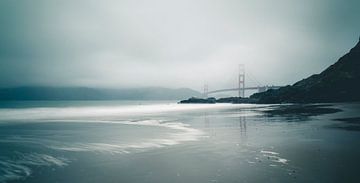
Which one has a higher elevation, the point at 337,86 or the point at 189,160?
the point at 337,86

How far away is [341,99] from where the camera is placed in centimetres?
11975

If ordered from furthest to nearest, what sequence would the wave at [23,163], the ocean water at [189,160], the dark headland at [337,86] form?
the dark headland at [337,86] < the wave at [23,163] < the ocean water at [189,160]

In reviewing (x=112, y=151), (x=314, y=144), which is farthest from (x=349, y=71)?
(x=112, y=151)

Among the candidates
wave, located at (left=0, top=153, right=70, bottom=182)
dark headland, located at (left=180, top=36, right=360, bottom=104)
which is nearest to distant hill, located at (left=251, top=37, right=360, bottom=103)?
dark headland, located at (left=180, top=36, right=360, bottom=104)

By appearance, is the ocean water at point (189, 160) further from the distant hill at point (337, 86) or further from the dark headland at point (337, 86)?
Result: the distant hill at point (337, 86)

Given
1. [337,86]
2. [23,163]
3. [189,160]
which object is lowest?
[23,163]

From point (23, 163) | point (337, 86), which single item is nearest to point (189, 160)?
point (23, 163)

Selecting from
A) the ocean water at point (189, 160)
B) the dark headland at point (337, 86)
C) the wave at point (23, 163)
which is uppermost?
the dark headland at point (337, 86)

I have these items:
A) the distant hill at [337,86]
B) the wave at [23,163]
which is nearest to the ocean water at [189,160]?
the wave at [23,163]

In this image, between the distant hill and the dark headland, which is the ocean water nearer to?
the dark headland

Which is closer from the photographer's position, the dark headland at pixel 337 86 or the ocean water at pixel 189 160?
the ocean water at pixel 189 160

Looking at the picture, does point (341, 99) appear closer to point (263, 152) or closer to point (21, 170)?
point (263, 152)

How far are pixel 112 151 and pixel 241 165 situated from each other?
10127 mm

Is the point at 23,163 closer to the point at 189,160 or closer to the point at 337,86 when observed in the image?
the point at 189,160
